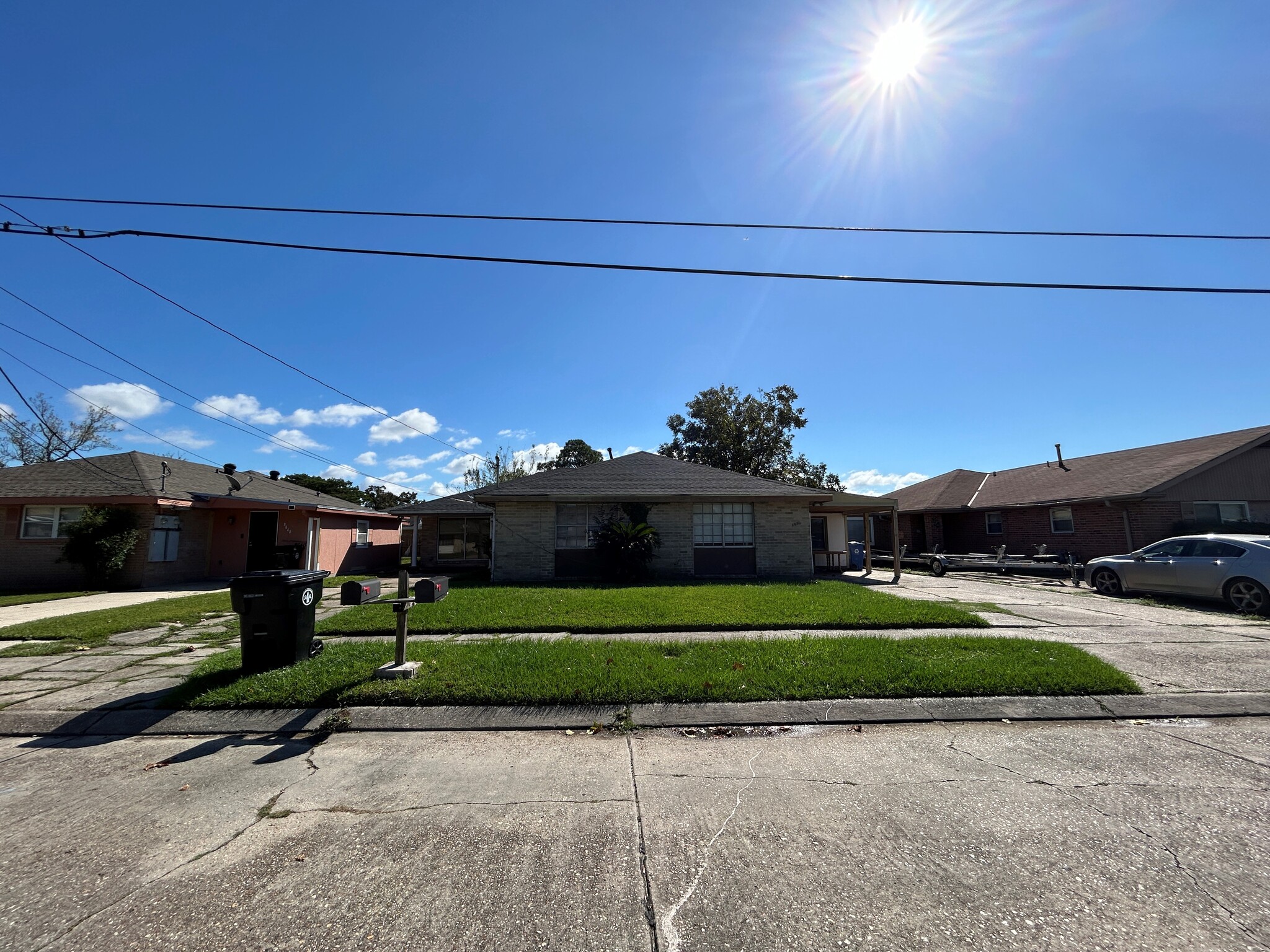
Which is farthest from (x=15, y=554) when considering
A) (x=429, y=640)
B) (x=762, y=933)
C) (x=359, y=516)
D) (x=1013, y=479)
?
(x=1013, y=479)

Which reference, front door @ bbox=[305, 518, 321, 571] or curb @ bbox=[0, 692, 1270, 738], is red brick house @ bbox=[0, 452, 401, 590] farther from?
curb @ bbox=[0, 692, 1270, 738]

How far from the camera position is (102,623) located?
938 cm

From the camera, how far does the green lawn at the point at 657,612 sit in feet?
27.5

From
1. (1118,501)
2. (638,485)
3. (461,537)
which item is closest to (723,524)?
(638,485)

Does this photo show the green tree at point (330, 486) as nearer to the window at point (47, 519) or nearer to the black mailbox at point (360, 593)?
the window at point (47, 519)

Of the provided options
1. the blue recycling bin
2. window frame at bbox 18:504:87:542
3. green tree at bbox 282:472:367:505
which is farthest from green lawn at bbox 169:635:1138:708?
green tree at bbox 282:472:367:505

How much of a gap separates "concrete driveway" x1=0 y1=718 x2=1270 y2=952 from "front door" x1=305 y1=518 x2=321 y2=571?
16316mm

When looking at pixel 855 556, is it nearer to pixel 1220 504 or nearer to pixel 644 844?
pixel 1220 504

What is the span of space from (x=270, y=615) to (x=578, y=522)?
1039cm

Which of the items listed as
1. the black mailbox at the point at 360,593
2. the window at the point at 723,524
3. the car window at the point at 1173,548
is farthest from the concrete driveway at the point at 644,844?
the window at the point at 723,524

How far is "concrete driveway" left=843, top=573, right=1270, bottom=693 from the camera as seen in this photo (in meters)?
5.83

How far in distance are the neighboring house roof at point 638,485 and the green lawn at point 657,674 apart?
28.2ft

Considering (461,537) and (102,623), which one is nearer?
(102,623)

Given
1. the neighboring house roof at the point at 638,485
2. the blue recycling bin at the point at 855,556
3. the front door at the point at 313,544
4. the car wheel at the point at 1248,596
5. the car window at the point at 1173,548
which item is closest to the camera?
the car wheel at the point at 1248,596
